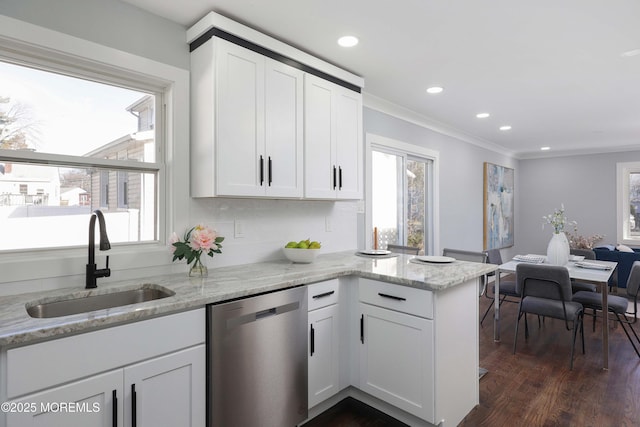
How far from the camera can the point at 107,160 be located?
1.94 m

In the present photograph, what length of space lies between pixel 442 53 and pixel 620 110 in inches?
114

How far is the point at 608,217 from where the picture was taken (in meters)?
6.48

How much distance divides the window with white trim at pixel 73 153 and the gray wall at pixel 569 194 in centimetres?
746

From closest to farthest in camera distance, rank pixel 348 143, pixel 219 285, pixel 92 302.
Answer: pixel 92 302
pixel 219 285
pixel 348 143

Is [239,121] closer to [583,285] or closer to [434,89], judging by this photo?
[434,89]

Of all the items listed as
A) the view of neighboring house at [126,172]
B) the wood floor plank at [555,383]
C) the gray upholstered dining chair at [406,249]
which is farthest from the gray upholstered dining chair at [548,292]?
the view of neighboring house at [126,172]

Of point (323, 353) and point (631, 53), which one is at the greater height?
point (631, 53)

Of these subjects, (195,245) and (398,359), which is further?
(398,359)

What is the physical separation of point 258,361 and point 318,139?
158 centimetres

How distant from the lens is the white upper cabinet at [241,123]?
2.04m

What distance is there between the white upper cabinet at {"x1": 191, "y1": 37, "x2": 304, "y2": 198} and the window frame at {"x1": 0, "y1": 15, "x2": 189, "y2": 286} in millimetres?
114

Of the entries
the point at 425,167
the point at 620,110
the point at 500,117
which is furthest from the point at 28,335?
the point at 620,110

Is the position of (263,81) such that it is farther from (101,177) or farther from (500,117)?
(500,117)

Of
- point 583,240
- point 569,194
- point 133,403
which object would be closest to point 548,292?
point 133,403
